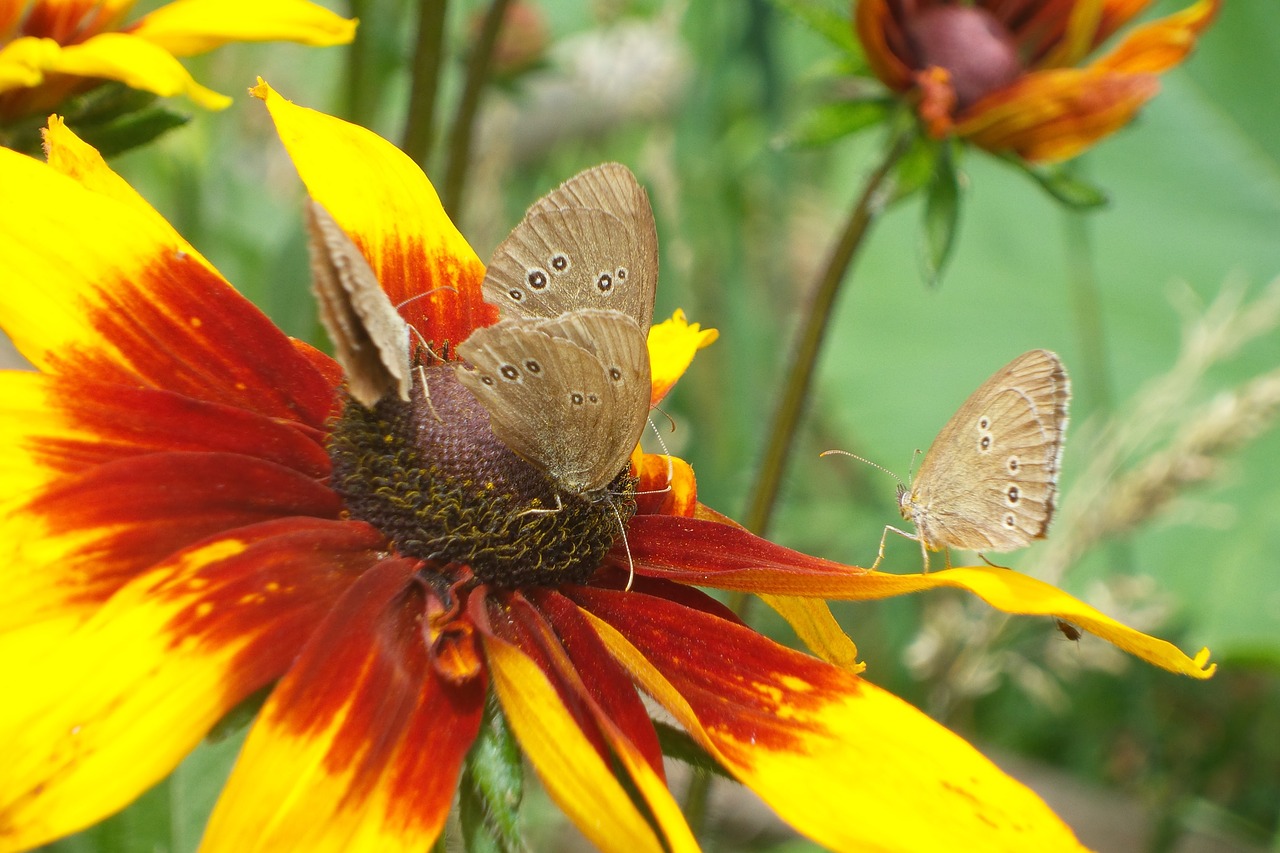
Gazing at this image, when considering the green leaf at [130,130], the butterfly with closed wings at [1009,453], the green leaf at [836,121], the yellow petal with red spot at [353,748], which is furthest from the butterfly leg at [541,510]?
the green leaf at [836,121]

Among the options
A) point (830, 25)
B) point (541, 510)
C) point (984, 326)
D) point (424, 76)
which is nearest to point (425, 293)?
point (541, 510)

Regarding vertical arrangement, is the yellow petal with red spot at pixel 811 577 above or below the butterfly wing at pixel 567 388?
below

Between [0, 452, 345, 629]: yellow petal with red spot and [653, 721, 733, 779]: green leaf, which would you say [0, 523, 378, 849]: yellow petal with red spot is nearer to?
[0, 452, 345, 629]: yellow petal with red spot

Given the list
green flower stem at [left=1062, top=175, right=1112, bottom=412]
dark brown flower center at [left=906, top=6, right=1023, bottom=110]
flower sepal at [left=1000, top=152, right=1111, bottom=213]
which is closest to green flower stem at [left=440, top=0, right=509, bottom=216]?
dark brown flower center at [left=906, top=6, right=1023, bottom=110]

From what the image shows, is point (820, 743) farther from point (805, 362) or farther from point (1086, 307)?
point (1086, 307)

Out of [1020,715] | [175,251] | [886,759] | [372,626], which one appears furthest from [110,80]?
[1020,715]

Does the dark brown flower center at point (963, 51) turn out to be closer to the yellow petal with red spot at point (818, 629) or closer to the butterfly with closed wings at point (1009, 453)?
the butterfly with closed wings at point (1009, 453)
